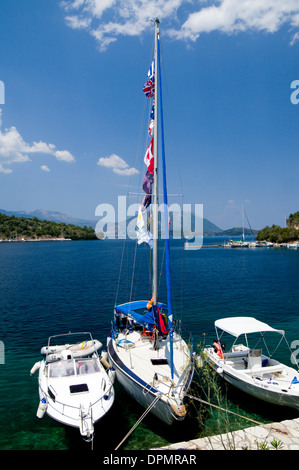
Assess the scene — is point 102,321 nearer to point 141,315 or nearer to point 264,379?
point 141,315

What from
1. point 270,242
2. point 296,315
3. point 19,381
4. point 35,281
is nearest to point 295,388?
point 19,381

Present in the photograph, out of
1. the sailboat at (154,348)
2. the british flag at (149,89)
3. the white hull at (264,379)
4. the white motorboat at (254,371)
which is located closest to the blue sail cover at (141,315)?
the sailboat at (154,348)

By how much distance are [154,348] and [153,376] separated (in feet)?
8.95

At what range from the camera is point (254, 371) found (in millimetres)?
14633

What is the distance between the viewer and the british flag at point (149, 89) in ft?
58.0

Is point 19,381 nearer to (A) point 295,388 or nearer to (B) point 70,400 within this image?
(B) point 70,400

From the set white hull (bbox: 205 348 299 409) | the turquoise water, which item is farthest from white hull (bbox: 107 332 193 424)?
white hull (bbox: 205 348 299 409)

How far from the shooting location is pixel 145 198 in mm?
17438

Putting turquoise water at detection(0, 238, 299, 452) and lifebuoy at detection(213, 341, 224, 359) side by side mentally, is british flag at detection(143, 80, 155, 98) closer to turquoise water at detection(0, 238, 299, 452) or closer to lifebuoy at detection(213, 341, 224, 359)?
turquoise water at detection(0, 238, 299, 452)

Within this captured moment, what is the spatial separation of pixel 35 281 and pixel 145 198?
131 ft

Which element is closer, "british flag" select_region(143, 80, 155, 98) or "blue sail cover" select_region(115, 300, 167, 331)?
"blue sail cover" select_region(115, 300, 167, 331)

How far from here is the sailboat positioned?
11961 millimetres

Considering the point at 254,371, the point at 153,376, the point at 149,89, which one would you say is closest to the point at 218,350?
the point at 254,371
